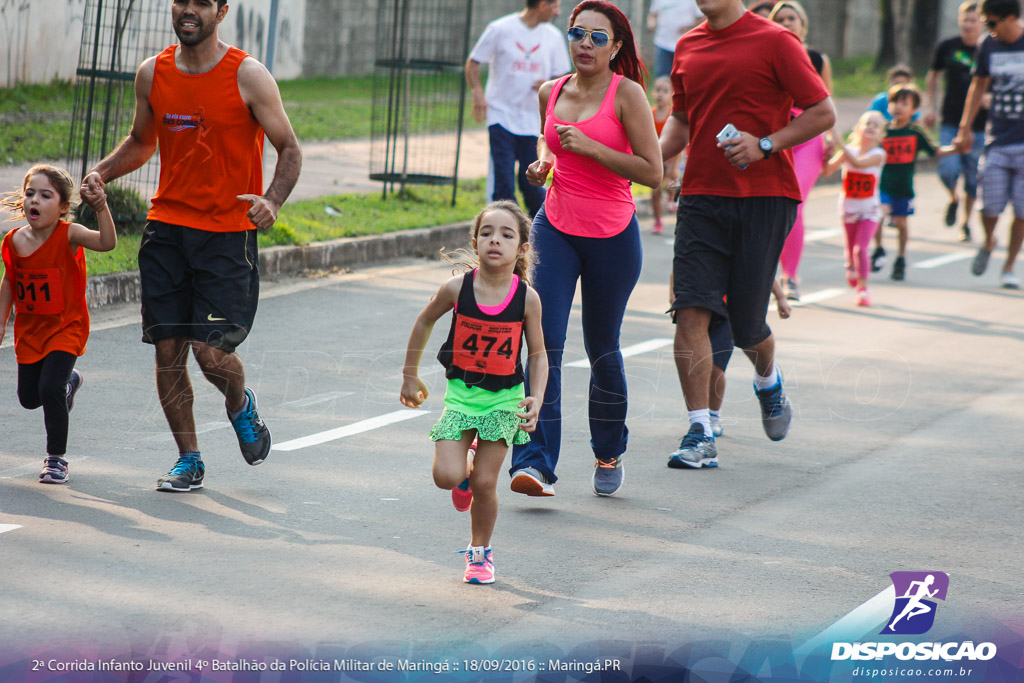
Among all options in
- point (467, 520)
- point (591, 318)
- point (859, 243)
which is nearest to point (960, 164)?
point (859, 243)

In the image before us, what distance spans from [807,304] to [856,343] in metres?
1.49

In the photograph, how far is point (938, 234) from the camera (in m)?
15.0

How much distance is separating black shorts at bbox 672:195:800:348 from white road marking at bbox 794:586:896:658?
72.5 inches

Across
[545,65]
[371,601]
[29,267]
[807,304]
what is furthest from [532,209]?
[371,601]

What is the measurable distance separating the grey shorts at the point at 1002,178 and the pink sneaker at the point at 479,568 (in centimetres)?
791

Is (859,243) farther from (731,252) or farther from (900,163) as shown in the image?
(731,252)

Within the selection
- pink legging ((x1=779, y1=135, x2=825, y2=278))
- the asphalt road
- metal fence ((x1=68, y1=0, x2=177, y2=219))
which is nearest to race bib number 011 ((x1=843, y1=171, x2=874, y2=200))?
pink legging ((x1=779, y1=135, x2=825, y2=278))

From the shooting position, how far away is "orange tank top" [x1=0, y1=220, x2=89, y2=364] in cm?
548

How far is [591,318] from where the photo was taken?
561cm

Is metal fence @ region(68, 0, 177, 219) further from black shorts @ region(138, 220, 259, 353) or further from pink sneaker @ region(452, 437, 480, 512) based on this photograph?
pink sneaker @ region(452, 437, 480, 512)

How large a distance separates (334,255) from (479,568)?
6853 millimetres

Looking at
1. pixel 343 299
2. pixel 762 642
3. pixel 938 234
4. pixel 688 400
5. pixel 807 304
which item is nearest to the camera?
pixel 762 642

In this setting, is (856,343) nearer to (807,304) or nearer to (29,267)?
(807,304)

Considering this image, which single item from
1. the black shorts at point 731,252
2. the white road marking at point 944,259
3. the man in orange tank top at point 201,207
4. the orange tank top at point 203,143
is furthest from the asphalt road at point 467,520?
the white road marking at point 944,259
